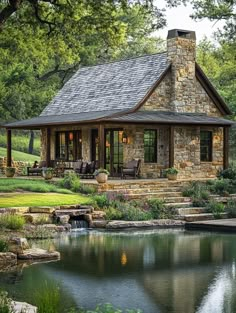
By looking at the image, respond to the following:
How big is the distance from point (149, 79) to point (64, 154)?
20.9ft

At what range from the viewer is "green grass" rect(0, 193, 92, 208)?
2119cm

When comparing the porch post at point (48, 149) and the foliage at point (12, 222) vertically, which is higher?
the porch post at point (48, 149)

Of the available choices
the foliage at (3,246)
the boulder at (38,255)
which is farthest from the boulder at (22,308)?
the boulder at (38,255)

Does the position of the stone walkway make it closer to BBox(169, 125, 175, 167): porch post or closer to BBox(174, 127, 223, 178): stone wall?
BBox(169, 125, 175, 167): porch post

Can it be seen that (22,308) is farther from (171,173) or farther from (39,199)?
(171,173)

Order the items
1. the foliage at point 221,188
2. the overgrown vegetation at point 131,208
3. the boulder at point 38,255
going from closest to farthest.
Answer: the boulder at point 38,255 → the overgrown vegetation at point 131,208 → the foliage at point 221,188

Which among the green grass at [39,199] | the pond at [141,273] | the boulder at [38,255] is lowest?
the pond at [141,273]

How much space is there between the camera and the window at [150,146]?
95.9ft

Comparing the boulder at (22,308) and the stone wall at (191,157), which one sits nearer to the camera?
the boulder at (22,308)

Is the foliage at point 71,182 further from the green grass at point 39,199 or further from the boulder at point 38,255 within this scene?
the boulder at point 38,255

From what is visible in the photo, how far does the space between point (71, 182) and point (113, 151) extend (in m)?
4.82

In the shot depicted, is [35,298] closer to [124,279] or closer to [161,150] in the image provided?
[124,279]

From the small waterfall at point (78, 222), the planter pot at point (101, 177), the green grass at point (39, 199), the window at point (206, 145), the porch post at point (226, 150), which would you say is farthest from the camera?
the window at point (206, 145)

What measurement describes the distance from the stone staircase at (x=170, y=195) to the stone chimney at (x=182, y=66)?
5016mm
